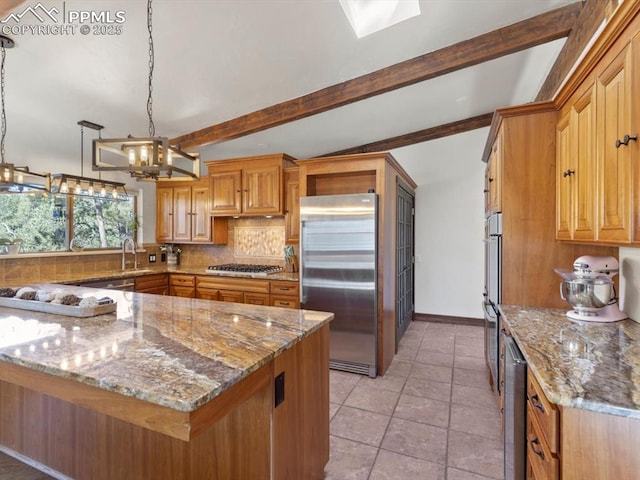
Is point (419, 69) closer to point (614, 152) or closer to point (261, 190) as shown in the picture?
point (614, 152)

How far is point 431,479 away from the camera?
6.21 ft

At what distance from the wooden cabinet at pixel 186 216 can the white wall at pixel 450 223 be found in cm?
321

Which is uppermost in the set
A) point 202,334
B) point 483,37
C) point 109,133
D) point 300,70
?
point 483,37

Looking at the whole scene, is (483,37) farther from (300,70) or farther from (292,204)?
(292,204)

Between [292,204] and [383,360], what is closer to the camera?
[383,360]

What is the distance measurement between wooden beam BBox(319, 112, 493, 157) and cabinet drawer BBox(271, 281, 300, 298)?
2.64 meters

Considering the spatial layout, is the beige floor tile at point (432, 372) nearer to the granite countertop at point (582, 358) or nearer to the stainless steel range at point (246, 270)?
the granite countertop at point (582, 358)

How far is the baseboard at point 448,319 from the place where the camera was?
494cm

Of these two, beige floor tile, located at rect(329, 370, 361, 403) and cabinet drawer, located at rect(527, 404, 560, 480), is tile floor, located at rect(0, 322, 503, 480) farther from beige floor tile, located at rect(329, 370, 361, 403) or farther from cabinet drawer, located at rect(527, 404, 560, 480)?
cabinet drawer, located at rect(527, 404, 560, 480)

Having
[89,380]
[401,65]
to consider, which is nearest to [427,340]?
[401,65]

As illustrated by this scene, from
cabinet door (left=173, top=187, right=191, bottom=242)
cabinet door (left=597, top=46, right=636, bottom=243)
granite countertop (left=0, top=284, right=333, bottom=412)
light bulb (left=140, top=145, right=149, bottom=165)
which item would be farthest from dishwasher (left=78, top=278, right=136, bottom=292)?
cabinet door (left=597, top=46, right=636, bottom=243)

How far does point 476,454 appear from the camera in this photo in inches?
82.2

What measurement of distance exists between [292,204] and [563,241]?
9.73 ft

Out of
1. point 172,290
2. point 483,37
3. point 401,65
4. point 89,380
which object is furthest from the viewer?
point 172,290
